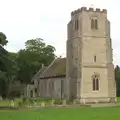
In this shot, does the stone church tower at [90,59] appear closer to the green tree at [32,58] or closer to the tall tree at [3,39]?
the tall tree at [3,39]

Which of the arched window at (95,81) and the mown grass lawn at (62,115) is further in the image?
the arched window at (95,81)

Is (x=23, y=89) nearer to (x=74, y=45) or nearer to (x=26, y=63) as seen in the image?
(x=26, y=63)

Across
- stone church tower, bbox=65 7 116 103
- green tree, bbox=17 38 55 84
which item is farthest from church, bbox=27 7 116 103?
green tree, bbox=17 38 55 84

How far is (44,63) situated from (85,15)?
96.7 ft

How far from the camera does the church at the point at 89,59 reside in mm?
51281

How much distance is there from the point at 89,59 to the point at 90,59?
0.54ft

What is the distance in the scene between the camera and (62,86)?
5672 cm

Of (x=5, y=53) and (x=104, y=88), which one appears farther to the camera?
(x=104, y=88)

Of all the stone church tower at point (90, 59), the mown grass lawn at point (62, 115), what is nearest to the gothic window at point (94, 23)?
the stone church tower at point (90, 59)

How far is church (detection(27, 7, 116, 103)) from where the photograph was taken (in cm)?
5128

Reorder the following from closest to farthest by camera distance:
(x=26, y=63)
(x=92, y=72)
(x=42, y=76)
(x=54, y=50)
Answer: (x=92, y=72) < (x=42, y=76) < (x=26, y=63) < (x=54, y=50)

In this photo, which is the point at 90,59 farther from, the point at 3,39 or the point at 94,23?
the point at 3,39

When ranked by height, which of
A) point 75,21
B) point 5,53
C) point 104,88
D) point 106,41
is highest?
point 75,21

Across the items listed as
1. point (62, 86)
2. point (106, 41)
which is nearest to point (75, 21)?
point (106, 41)
